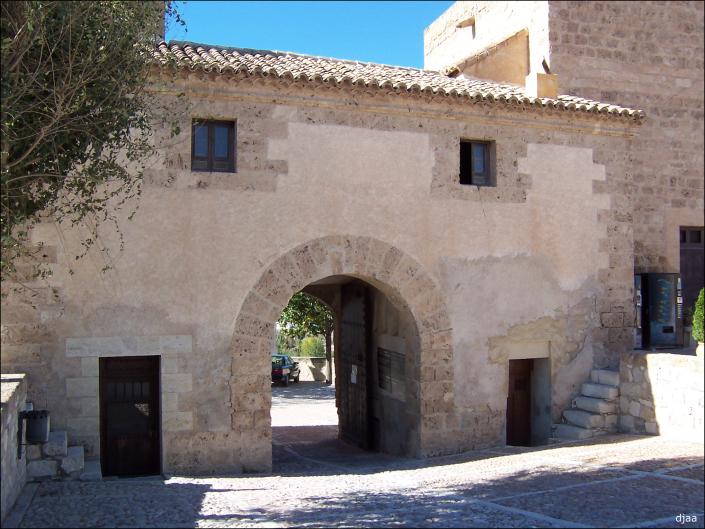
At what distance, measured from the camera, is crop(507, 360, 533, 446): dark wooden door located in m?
11.5

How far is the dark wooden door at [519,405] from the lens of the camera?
1145cm

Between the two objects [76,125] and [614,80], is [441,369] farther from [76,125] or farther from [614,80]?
[614,80]

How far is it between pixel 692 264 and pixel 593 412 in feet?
21.1

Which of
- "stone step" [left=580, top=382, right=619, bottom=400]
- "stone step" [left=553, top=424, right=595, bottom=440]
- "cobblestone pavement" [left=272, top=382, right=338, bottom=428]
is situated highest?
"stone step" [left=580, top=382, right=619, bottom=400]

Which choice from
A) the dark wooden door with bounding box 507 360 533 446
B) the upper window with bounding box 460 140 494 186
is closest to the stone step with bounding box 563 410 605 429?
the dark wooden door with bounding box 507 360 533 446

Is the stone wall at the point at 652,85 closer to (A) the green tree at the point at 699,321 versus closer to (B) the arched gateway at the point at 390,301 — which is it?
(A) the green tree at the point at 699,321

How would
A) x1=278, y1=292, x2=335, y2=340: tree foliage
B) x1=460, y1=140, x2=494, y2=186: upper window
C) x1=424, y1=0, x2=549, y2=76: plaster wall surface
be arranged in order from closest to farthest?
1. x1=460, y1=140, x2=494, y2=186: upper window
2. x1=424, y1=0, x2=549, y2=76: plaster wall surface
3. x1=278, y1=292, x2=335, y2=340: tree foliage

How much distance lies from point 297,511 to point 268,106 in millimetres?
5276

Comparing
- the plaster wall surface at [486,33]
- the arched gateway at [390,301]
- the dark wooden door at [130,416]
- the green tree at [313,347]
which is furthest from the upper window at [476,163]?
the green tree at [313,347]

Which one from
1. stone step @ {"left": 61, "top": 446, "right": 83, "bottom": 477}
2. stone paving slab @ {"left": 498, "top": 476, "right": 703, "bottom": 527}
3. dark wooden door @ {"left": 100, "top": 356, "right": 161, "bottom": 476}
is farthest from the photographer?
dark wooden door @ {"left": 100, "top": 356, "right": 161, "bottom": 476}

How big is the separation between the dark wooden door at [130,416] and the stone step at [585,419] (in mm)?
5928

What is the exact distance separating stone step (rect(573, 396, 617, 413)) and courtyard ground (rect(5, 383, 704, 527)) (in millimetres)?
593

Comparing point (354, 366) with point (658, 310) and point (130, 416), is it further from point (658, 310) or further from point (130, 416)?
point (658, 310)

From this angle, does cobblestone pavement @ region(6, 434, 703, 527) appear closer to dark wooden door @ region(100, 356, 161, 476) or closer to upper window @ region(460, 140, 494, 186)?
dark wooden door @ region(100, 356, 161, 476)
